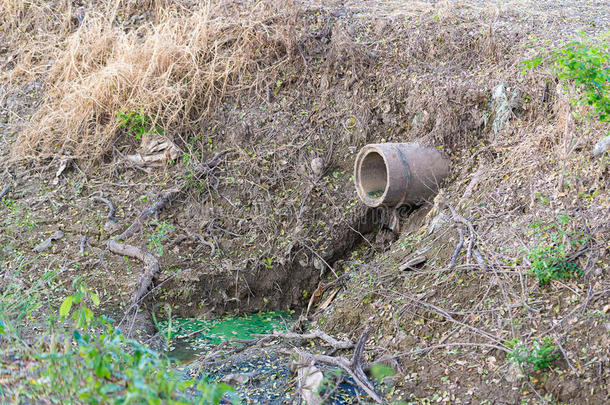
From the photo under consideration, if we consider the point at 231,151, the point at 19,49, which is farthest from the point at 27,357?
the point at 19,49

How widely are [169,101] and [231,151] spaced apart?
79cm

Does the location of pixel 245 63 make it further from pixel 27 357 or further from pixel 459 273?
pixel 27 357

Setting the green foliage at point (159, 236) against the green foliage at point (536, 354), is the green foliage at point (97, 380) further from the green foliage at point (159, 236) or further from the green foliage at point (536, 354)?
the green foliage at point (159, 236)

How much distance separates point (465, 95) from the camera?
4.91 metres

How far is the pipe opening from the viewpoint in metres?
5.04

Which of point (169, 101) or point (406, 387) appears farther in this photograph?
Result: point (169, 101)

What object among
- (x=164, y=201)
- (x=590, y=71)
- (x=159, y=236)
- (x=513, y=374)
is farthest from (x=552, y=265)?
(x=164, y=201)

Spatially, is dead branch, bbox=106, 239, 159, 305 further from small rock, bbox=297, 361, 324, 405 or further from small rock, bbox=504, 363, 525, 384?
small rock, bbox=504, 363, 525, 384

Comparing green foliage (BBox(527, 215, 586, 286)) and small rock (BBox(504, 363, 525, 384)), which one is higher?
green foliage (BBox(527, 215, 586, 286))

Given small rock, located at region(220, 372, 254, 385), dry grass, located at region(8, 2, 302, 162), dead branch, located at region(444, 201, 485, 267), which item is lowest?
small rock, located at region(220, 372, 254, 385)

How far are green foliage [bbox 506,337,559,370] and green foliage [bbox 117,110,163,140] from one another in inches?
160

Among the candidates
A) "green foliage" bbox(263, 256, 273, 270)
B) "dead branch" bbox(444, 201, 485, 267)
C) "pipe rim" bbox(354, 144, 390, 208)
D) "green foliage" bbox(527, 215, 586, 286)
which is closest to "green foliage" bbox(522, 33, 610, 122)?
"green foliage" bbox(527, 215, 586, 286)

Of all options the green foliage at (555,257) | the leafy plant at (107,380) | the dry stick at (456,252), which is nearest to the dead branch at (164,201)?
the dry stick at (456,252)

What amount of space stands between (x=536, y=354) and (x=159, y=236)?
332cm
